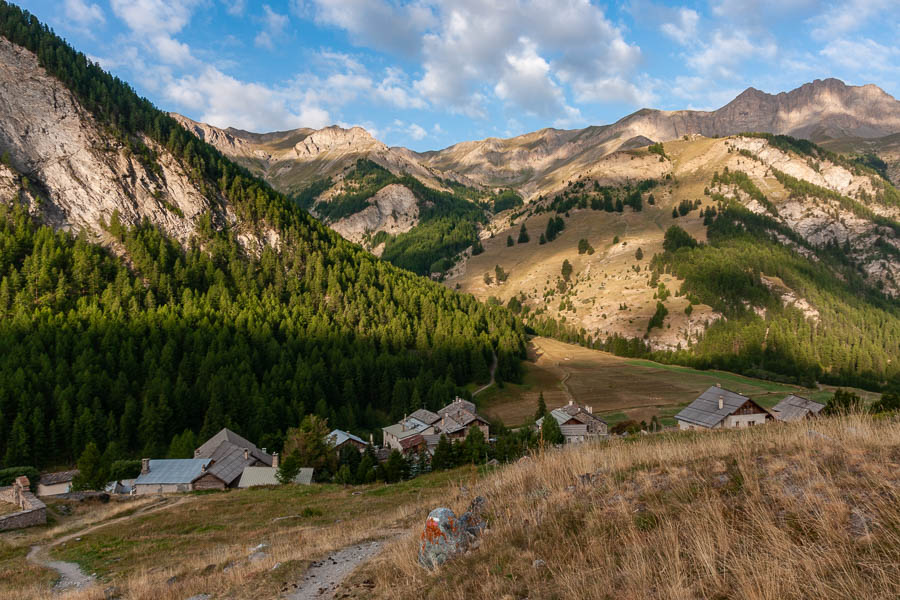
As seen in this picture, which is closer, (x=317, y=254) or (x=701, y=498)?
(x=701, y=498)

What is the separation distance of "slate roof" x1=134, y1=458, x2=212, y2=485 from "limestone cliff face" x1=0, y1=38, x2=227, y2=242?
3145 inches

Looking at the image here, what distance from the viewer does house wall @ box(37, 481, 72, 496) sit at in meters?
51.3

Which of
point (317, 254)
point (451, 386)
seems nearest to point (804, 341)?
point (451, 386)

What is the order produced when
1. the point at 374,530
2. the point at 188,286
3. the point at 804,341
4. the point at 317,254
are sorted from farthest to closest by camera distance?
the point at 804,341
the point at 317,254
the point at 188,286
the point at 374,530

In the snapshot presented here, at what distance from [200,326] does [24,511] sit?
56.2 metres

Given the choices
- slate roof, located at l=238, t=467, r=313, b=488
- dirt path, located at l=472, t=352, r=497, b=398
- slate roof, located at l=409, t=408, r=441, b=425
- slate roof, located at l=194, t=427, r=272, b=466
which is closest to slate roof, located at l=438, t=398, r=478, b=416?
slate roof, located at l=409, t=408, r=441, b=425

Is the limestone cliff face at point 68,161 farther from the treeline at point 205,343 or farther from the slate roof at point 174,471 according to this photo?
the slate roof at point 174,471

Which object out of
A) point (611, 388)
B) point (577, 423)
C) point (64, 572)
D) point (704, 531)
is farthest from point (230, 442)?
point (611, 388)

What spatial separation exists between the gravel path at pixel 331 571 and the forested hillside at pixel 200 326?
197ft

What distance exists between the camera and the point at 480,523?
962 cm

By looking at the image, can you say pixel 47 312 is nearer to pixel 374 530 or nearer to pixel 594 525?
pixel 374 530

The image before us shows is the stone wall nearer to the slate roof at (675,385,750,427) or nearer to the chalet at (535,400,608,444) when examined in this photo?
the chalet at (535,400,608,444)

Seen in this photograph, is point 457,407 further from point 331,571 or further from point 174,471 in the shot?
point 331,571

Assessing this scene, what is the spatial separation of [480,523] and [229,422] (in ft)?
231
